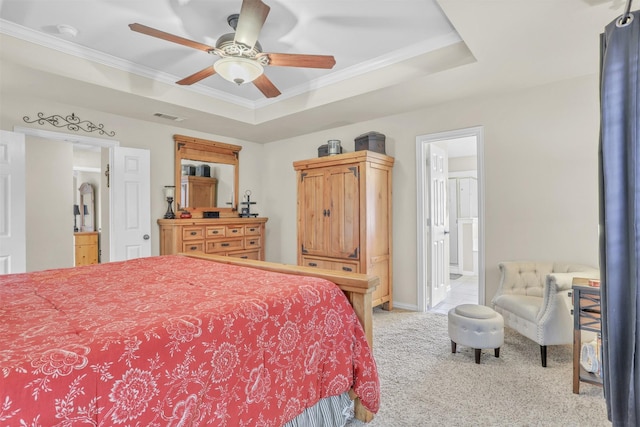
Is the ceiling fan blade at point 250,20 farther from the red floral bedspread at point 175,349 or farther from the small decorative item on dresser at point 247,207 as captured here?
the small decorative item on dresser at point 247,207

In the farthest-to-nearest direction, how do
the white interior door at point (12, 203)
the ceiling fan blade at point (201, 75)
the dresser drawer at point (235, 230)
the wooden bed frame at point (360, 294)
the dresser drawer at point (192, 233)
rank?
the dresser drawer at point (235, 230) < the dresser drawer at point (192, 233) < the white interior door at point (12, 203) < the ceiling fan blade at point (201, 75) < the wooden bed frame at point (360, 294)

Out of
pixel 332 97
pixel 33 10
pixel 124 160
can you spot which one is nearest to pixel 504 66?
pixel 332 97

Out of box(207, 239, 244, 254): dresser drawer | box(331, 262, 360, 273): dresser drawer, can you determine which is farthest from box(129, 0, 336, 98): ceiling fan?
box(207, 239, 244, 254): dresser drawer

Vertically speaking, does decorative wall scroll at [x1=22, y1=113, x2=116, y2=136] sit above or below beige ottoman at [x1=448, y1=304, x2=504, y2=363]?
above

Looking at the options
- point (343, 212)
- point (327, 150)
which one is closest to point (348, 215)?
point (343, 212)

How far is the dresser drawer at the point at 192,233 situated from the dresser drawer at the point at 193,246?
0.07 m

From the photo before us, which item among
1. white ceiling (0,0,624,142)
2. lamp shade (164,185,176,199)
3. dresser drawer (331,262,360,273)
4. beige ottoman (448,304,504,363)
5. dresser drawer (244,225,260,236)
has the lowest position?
beige ottoman (448,304,504,363)

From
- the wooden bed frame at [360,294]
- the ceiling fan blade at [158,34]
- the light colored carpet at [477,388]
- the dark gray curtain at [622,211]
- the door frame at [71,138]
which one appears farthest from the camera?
the door frame at [71,138]

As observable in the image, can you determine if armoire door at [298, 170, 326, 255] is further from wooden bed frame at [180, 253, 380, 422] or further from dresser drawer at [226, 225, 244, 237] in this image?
wooden bed frame at [180, 253, 380, 422]

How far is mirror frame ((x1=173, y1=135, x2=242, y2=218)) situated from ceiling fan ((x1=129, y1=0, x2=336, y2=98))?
7.36 feet

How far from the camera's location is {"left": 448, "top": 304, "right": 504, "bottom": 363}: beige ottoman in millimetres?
2502

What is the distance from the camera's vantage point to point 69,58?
114 inches

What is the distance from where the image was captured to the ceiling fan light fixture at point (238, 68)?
232cm

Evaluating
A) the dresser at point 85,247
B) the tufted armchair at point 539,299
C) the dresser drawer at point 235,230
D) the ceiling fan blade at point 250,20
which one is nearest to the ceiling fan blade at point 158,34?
the ceiling fan blade at point 250,20
